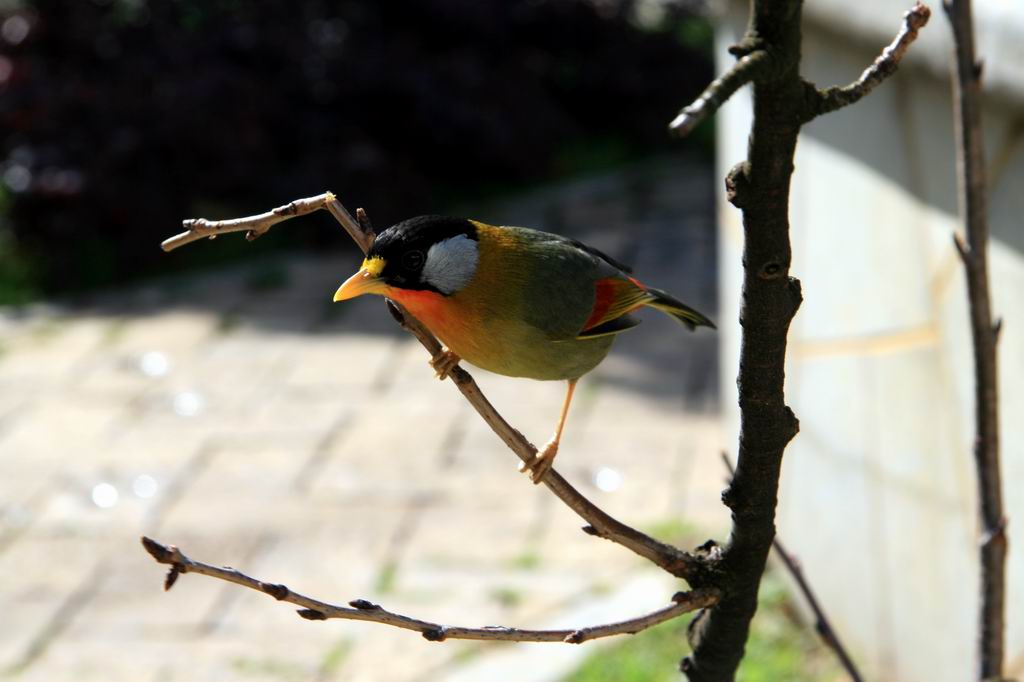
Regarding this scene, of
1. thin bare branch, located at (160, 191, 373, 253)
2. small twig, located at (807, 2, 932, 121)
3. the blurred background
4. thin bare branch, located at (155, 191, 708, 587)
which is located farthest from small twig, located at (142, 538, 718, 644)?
the blurred background

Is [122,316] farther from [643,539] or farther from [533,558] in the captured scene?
[643,539]

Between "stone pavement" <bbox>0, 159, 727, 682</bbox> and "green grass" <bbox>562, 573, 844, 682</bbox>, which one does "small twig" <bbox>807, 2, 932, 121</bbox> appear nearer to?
"green grass" <bbox>562, 573, 844, 682</bbox>

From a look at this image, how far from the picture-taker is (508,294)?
213cm

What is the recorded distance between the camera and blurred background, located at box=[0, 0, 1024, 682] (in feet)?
11.2

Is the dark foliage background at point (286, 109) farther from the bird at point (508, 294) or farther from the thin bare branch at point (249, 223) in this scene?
the thin bare branch at point (249, 223)

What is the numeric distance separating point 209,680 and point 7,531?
146 centimetres

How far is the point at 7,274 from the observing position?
8.16m

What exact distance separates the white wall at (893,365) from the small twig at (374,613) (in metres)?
1.91

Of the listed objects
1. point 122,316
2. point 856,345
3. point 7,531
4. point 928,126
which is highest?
point 928,126

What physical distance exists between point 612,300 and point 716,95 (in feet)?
5.05

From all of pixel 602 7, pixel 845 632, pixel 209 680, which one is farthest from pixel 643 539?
pixel 602 7

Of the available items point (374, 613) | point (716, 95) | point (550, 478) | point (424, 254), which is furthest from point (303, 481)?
point (716, 95)

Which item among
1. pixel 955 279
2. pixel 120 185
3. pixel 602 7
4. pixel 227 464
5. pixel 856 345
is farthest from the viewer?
pixel 602 7

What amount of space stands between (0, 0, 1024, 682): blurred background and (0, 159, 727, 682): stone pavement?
0.02 m
